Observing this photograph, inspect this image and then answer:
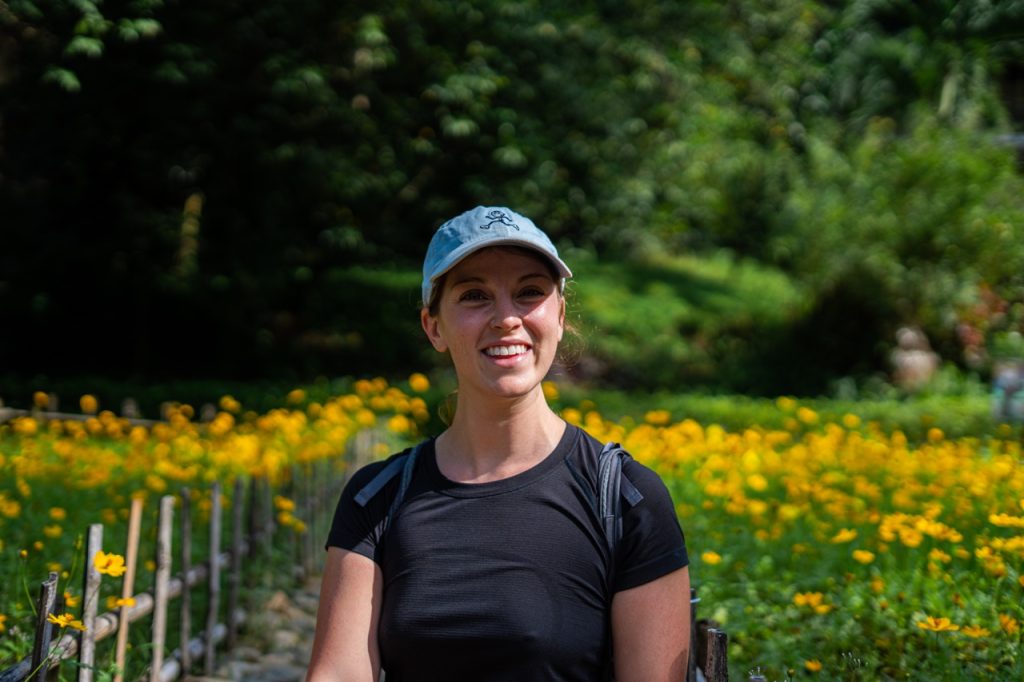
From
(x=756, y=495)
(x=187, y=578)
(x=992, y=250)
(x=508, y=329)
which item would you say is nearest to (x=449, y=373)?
(x=992, y=250)

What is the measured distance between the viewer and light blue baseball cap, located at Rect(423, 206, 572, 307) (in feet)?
6.37

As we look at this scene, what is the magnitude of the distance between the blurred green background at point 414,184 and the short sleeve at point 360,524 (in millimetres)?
5542

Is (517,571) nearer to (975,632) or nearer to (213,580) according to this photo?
(975,632)

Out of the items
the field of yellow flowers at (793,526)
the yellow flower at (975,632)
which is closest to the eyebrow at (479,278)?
the field of yellow flowers at (793,526)

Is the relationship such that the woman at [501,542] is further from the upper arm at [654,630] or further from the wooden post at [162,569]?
the wooden post at [162,569]

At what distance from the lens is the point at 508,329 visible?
6.50 feet

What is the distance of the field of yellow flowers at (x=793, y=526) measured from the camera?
3.15 metres

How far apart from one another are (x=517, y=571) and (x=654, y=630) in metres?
0.27

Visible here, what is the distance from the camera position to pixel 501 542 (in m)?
1.96

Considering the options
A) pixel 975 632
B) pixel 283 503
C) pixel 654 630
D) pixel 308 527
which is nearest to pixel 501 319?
pixel 654 630

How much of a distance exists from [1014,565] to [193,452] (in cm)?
524

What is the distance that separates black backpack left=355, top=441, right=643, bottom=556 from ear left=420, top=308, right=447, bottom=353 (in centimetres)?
24

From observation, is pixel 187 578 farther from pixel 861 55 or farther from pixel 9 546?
pixel 861 55

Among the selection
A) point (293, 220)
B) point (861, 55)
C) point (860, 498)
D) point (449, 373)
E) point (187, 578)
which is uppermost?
point (861, 55)
